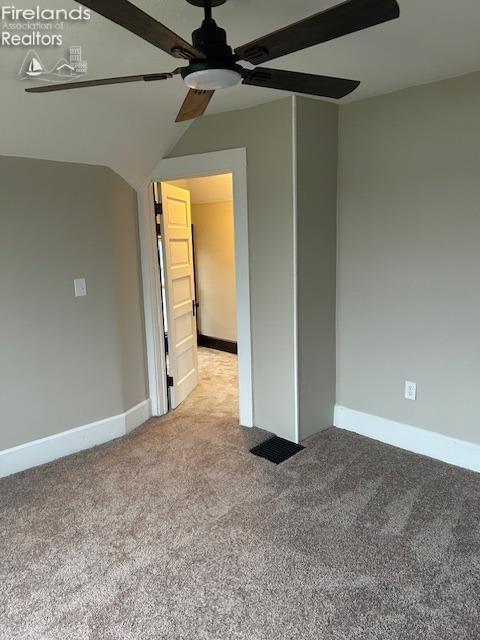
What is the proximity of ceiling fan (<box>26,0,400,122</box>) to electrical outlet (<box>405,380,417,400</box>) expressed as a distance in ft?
6.20

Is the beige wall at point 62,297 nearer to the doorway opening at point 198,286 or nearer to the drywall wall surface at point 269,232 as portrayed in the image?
the doorway opening at point 198,286

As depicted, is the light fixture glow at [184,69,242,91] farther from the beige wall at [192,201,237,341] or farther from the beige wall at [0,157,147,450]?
the beige wall at [192,201,237,341]

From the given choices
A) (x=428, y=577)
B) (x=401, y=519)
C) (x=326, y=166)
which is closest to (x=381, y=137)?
(x=326, y=166)

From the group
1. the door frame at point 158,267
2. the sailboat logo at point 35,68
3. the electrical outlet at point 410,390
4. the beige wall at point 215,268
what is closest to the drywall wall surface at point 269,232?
the door frame at point 158,267

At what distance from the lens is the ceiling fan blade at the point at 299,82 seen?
4.83 feet

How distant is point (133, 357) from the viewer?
3.28 meters

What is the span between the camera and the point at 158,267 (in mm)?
3383

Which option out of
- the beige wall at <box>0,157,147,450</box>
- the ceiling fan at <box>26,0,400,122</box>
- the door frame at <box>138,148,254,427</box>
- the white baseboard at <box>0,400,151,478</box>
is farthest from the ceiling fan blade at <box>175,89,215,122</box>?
the white baseboard at <box>0,400,151,478</box>

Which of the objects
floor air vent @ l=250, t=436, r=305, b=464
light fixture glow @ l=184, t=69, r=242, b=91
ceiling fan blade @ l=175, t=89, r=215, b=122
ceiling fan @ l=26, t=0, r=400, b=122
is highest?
ceiling fan @ l=26, t=0, r=400, b=122

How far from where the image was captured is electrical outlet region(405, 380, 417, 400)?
282cm

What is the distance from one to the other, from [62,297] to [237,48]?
200cm

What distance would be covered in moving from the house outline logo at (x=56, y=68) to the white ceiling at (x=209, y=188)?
2291 millimetres

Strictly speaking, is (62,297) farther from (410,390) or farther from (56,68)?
(410,390)

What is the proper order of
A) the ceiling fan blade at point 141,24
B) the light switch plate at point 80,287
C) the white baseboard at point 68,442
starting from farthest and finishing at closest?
the light switch plate at point 80,287
the white baseboard at point 68,442
the ceiling fan blade at point 141,24
